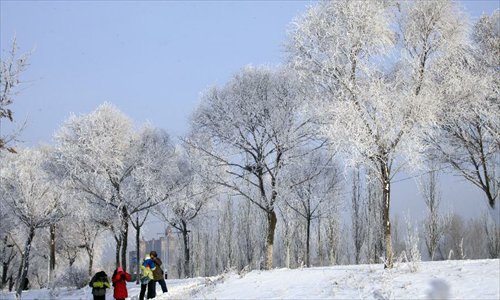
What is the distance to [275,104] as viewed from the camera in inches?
934

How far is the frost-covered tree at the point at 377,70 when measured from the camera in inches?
602

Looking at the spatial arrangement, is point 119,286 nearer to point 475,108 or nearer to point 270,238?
point 270,238

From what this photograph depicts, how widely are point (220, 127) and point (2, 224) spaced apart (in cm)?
1783

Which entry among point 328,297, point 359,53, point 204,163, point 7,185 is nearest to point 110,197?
point 204,163

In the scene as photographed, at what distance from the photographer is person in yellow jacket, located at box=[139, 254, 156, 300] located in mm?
17453

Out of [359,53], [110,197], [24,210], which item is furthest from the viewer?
[24,210]

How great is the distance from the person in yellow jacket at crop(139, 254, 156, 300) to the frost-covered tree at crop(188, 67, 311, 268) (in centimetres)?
600

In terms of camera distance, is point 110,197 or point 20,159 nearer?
point 110,197

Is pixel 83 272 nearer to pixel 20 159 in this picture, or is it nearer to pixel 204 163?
pixel 20 159

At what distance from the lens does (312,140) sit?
78.3 feet

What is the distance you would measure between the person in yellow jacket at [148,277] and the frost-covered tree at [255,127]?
600 centimetres

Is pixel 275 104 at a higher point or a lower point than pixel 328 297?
higher

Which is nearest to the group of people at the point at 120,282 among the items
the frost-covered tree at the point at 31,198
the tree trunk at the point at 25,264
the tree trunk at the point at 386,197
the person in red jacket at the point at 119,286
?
the person in red jacket at the point at 119,286

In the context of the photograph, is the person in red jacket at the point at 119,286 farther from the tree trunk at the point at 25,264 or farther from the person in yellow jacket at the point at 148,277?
the tree trunk at the point at 25,264
